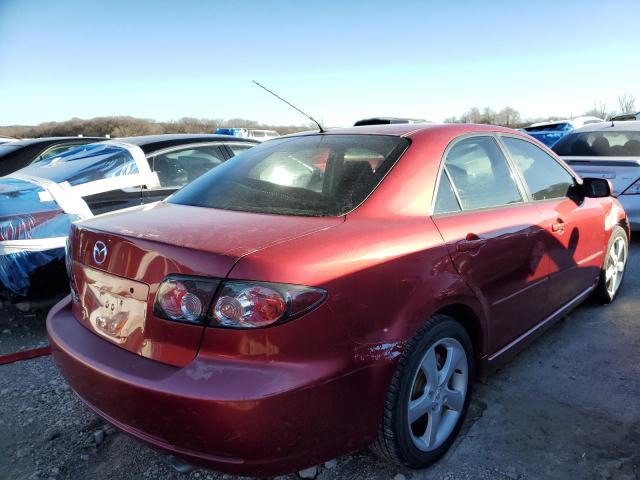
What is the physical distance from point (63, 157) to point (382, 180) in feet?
13.2

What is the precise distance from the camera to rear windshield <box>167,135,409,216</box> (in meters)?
2.14

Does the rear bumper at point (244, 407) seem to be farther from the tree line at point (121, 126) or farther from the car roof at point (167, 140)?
the tree line at point (121, 126)

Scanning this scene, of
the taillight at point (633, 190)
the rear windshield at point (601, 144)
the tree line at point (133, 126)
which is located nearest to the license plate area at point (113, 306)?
the taillight at point (633, 190)

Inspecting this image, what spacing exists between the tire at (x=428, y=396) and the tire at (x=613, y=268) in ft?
7.00

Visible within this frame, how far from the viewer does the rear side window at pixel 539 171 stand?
301 centimetres

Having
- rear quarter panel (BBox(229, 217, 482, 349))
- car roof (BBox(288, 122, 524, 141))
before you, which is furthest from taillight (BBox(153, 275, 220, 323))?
car roof (BBox(288, 122, 524, 141))

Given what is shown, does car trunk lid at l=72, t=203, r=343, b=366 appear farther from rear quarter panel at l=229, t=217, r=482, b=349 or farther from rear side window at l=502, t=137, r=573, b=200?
rear side window at l=502, t=137, r=573, b=200

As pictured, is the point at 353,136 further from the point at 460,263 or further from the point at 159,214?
the point at 159,214

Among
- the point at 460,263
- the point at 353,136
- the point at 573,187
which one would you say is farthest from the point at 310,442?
the point at 573,187

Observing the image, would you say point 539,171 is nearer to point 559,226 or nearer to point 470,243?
point 559,226

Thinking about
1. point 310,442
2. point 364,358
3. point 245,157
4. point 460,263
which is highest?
point 245,157

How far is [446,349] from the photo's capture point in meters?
2.24

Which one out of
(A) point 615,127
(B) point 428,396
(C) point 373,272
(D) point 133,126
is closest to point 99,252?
(C) point 373,272

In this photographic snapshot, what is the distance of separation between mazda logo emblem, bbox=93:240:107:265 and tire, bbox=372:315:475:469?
4.00ft
